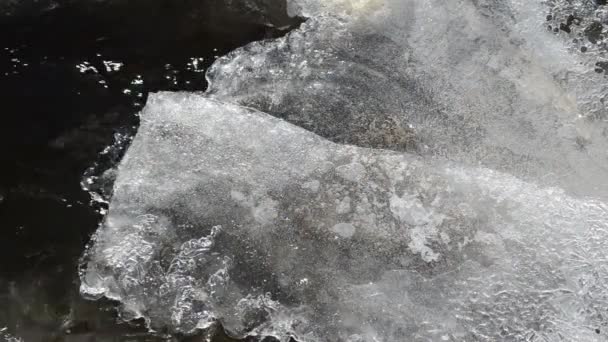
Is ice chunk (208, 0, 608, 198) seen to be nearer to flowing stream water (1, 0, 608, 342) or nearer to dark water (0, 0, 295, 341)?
flowing stream water (1, 0, 608, 342)

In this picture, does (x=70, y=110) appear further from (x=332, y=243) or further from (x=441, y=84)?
(x=441, y=84)

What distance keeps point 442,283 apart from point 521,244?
29cm

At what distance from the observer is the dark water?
5.99ft

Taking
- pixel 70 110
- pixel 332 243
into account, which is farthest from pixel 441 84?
pixel 70 110

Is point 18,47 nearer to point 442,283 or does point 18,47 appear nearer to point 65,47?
point 65,47

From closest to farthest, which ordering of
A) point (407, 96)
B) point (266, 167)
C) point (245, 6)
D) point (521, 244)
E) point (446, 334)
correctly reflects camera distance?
point (446, 334), point (521, 244), point (266, 167), point (407, 96), point (245, 6)

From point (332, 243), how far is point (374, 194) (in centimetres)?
23

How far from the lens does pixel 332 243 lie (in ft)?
6.37

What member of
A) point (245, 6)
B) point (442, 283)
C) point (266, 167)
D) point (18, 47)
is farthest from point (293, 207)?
point (18, 47)

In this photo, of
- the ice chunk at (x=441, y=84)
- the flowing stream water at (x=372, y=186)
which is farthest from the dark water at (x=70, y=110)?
the ice chunk at (x=441, y=84)

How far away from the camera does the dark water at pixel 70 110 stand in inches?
71.9

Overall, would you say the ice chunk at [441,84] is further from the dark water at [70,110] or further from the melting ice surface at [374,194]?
the dark water at [70,110]

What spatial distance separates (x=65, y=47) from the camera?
235 centimetres

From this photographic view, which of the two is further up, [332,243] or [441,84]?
[441,84]
